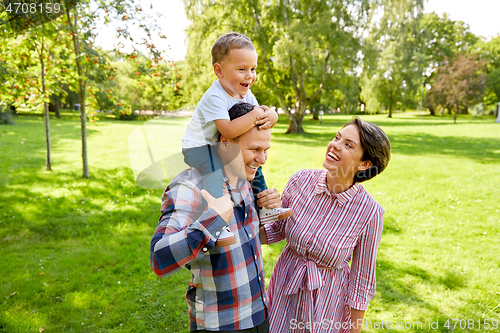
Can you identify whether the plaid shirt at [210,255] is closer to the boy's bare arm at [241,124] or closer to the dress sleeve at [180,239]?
the dress sleeve at [180,239]

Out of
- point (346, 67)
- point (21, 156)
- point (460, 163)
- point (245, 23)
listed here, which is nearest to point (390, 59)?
point (346, 67)

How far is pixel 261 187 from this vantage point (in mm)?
2109

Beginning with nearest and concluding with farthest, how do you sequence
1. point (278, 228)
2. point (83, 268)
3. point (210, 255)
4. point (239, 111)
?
point (210, 255), point (239, 111), point (278, 228), point (83, 268)

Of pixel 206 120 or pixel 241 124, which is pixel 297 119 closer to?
pixel 206 120

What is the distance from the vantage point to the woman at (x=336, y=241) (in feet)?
6.47

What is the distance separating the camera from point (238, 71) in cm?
213

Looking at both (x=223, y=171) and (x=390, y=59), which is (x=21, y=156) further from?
(x=390, y=59)

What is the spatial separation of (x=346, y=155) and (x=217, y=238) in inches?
42.6

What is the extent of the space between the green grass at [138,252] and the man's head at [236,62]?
1.94 ft

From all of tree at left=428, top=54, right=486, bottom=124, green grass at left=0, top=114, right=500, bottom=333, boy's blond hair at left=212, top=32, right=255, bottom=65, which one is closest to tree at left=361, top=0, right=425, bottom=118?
tree at left=428, top=54, right=486, bottom=124

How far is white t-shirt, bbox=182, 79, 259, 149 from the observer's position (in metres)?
1.80

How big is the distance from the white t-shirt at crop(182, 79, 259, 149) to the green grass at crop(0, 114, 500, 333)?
4.3 inches

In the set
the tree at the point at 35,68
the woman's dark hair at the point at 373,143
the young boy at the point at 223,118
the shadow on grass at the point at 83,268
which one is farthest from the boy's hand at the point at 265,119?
the tree at the point at 35,68

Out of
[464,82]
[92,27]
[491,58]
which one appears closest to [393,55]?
[464,82]
